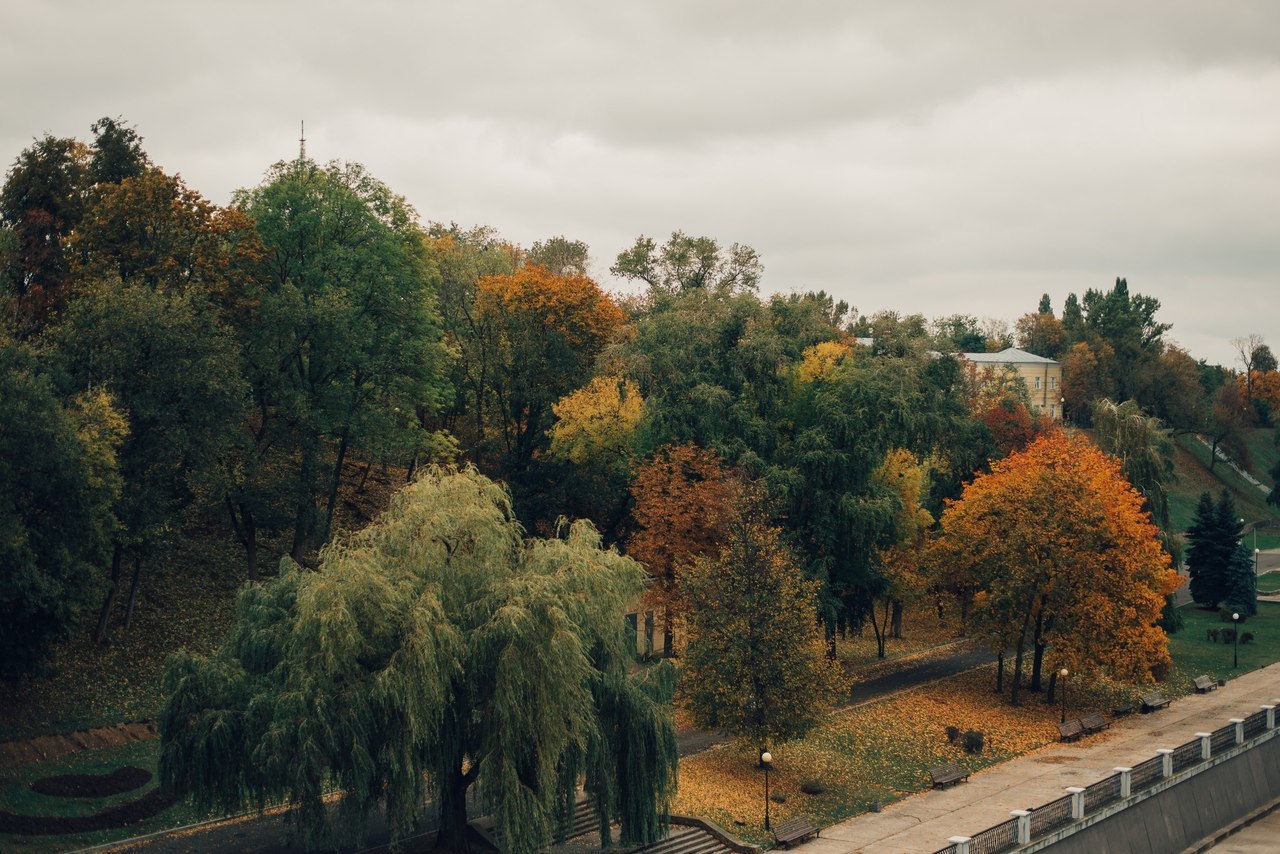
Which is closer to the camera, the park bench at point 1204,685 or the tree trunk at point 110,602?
the tree trunk at point 110,602

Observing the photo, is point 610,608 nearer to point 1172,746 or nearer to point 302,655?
point 302,655

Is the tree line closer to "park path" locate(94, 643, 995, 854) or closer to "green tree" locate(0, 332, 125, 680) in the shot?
Answer: "green tree" locate(0, 332, 125, 680)

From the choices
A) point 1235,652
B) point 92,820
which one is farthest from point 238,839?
point 1235,652

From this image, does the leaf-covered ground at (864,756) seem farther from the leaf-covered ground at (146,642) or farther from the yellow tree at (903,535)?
the leaf-covered ground at (146,642)

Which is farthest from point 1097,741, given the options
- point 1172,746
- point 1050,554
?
point 1050,554

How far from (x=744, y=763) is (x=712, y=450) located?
38.7ft

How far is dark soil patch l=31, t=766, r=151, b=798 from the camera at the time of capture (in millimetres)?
29859

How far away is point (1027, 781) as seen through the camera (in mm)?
36656

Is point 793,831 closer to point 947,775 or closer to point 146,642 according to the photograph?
point 947,775

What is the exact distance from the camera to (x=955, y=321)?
135m

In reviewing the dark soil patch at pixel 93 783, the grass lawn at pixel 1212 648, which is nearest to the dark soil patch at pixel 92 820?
the dark soil patch at pixel 93 783

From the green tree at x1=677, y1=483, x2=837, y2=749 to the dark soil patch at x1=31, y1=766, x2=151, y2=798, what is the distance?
50.6ft

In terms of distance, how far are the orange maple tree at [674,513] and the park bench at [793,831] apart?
453 inches

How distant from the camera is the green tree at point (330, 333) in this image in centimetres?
4181
